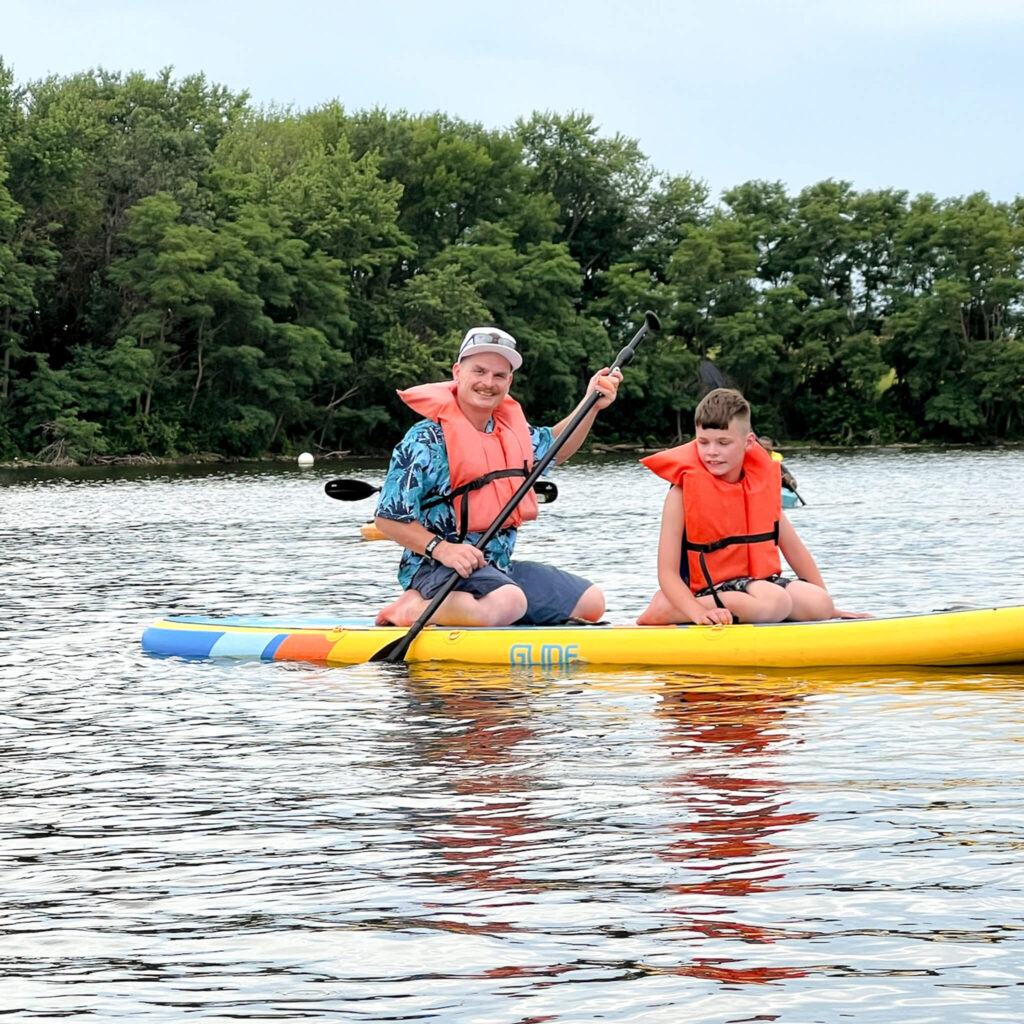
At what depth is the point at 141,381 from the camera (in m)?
49.7

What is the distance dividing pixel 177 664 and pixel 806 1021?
571 centimetres

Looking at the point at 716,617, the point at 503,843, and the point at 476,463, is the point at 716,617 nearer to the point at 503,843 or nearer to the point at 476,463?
the point at 476,463

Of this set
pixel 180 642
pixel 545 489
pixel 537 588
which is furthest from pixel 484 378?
pixel 180 642

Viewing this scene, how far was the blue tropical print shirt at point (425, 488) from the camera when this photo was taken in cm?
774

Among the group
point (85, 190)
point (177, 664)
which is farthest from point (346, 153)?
point (177, 664)

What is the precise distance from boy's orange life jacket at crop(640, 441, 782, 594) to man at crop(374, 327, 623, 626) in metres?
0.51

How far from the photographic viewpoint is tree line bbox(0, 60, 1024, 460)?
4994 cm

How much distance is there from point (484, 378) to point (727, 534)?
1234 millimetres

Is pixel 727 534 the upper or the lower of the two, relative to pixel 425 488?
lower

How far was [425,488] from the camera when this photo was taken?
25.6 feet

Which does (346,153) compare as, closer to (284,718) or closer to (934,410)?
(934,410)

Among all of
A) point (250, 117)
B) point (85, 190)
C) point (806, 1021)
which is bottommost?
point (806, 1021)

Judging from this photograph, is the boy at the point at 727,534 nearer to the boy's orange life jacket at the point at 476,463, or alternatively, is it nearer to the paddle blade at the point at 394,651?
the boy's orange life jacket at the point at 476,463

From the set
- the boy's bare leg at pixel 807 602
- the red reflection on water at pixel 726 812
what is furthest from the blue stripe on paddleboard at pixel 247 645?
the boy's bare leg at pixel 807 602
